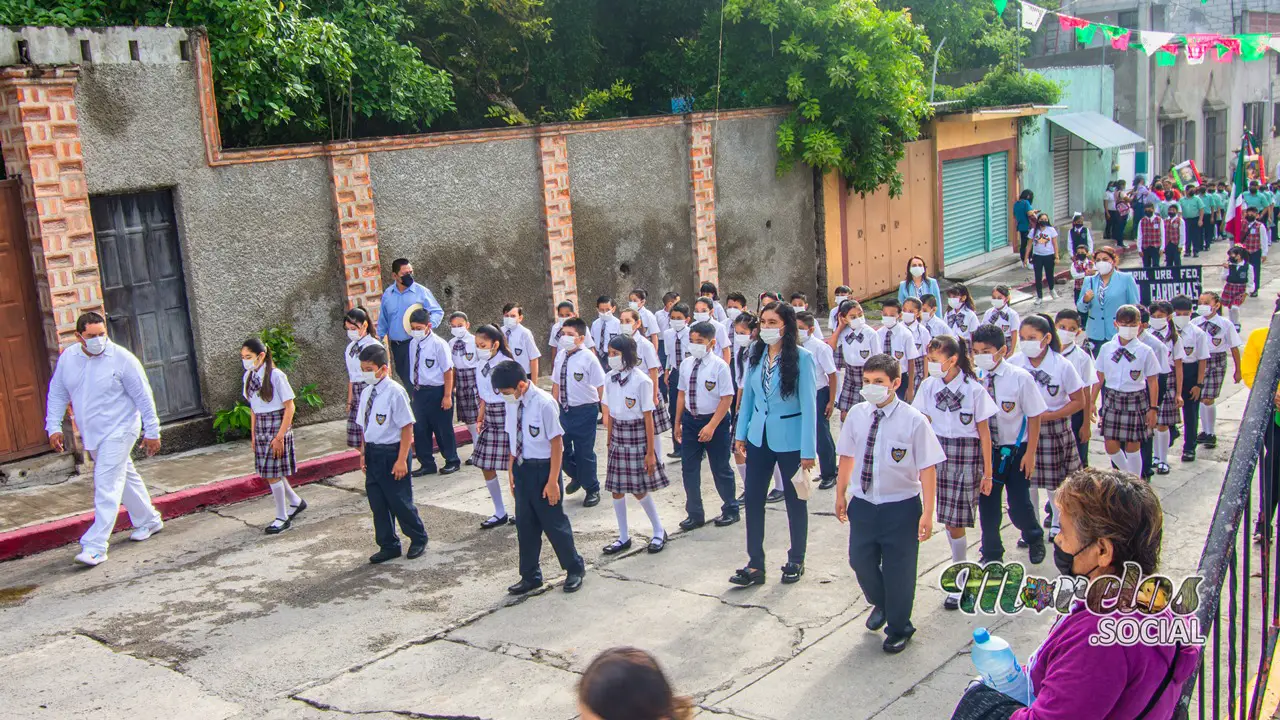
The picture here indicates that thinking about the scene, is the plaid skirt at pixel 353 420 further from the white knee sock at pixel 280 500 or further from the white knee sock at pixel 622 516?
Result: the white knee sock at pixel 622 516

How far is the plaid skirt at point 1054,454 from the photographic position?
8094mm

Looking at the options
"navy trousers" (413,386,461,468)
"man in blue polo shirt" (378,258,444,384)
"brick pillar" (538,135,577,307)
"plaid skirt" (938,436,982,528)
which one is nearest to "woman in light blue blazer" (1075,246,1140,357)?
"plaid skirt" (938,436,982,528)

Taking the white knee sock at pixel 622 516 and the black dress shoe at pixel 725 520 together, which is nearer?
the white knee sock at pixel 622 516

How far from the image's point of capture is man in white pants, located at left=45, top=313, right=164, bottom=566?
899 cm

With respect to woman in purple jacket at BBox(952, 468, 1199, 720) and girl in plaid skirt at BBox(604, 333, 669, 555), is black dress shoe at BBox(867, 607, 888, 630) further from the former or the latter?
woman in purple jacket at BBox(952, 468, 1199, 720)

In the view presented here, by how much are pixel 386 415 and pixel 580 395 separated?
175 cm

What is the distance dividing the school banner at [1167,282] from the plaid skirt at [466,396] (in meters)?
7.09

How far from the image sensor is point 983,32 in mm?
28375

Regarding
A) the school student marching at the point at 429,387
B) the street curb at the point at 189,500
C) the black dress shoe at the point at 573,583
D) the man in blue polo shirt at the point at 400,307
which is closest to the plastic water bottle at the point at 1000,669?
the black dress shoe at the point at 573,583

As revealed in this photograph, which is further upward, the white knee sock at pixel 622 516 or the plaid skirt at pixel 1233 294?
the plaid skirt at pixel 1233 294

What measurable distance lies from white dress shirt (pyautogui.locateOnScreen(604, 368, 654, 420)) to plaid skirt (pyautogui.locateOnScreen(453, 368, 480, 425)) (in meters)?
2.87

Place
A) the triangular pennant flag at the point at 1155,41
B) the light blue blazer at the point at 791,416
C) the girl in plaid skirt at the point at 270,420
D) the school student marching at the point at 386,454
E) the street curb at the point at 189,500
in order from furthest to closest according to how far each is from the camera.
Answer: the triangular pennant flag at the point at 1155,41 → the girl in plaid skirt at the point at 270,420 → the street curb at the point at 189,500 → the school student marching at the point at 386,454 → the light blue blazer at the point at 791,416

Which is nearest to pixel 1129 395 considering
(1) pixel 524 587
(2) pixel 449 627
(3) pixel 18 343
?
(1) pixel 524 587

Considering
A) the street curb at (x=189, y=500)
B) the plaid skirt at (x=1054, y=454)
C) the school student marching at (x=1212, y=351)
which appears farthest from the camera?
the school student marching at (x=1212, y=351)
